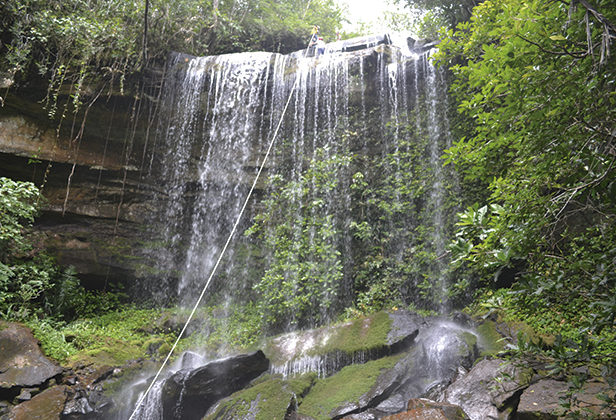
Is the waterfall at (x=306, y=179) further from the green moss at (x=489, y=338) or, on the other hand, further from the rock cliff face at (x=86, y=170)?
the green moss at (x=489, y=338)

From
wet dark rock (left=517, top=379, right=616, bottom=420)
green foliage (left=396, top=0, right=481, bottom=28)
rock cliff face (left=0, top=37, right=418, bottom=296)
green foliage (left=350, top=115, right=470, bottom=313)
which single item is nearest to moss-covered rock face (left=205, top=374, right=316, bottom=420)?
wet dark rock (left=517, top=379, right=616, bottom=420)

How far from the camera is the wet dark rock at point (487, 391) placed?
145 inches

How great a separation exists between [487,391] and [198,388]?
387 centimetres

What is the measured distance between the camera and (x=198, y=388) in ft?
17.4

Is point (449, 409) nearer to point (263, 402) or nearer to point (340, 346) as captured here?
point (263, 402)

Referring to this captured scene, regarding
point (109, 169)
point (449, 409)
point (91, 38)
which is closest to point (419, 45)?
point (91, 38)

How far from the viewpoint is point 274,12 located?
1220 centimetres

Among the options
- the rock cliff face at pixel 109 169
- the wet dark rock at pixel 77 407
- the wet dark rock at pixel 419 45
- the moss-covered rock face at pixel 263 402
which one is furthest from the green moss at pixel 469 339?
the wet dark rock at pixel 419 45

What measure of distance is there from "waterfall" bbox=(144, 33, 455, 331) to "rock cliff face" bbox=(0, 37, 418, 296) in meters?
0.08

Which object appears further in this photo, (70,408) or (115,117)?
(115,117)

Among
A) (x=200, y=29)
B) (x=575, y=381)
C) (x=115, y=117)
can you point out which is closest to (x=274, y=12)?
(x=200, y=29)

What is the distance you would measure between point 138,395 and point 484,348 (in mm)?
5371

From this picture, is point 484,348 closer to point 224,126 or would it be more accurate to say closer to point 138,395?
point 138,395

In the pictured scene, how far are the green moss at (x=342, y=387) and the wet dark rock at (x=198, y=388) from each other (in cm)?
123
